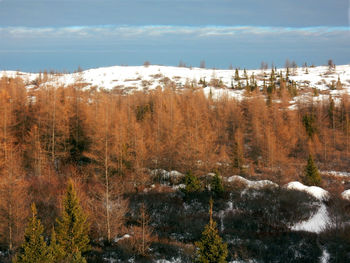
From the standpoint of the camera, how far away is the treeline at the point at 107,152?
21.6 metres

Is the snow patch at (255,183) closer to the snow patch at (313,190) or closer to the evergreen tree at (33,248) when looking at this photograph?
the snow patch at (313,190)

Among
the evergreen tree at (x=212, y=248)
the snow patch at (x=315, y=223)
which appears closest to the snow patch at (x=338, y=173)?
the snow patch at (x=315, y=223)

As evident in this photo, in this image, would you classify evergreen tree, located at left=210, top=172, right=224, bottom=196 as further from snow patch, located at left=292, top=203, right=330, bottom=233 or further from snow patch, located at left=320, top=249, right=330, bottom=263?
snow patch, located at left=320, top=249, right=330, bottom=263

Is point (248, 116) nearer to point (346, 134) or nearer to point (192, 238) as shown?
point (346, 134)

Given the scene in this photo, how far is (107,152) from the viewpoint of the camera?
78.3 feet

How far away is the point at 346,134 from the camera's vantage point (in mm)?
52531

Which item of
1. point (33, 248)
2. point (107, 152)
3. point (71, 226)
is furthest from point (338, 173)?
point (33, 248)

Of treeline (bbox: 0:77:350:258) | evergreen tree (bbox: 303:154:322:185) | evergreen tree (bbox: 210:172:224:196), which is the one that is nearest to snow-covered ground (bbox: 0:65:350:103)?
treeline (bbox: 0:77:350:258)

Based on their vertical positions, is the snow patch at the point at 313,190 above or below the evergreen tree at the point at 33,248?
below

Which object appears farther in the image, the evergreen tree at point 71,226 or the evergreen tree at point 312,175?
the evergreen tree at point 312,175

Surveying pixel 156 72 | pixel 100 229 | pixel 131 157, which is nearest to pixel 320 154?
pixel 131 157

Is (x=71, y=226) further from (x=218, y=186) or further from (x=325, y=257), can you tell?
(x=218, y=186)

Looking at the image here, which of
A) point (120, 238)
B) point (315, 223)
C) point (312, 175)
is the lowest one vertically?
point (315, 223)

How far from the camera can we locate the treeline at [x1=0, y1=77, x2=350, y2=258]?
21.6m
